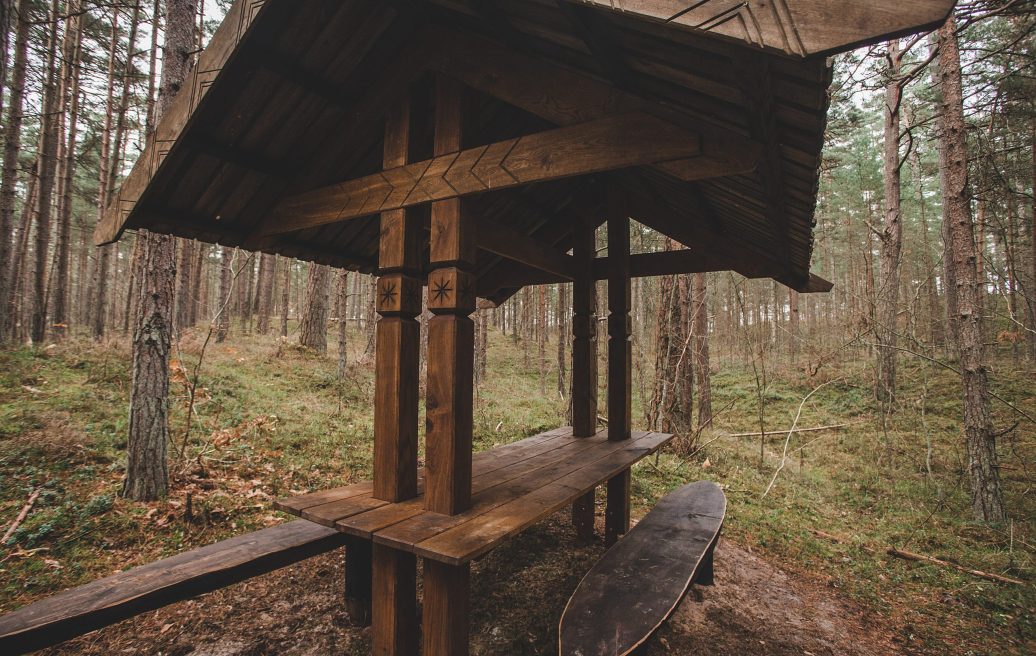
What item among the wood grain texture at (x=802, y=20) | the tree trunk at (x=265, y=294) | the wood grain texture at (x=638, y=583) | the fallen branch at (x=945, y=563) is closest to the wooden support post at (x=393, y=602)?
the wood grain texture at (x=638, y=583)

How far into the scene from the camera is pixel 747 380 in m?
16.7

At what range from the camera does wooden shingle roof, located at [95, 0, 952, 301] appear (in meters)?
1.48

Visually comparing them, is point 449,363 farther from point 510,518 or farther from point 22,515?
point 22,515

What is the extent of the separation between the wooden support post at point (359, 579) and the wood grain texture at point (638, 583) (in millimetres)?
1752

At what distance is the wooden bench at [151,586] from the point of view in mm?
2082

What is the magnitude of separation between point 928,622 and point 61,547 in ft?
26.0

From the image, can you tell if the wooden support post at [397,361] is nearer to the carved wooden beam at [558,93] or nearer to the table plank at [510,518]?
the table plank at [510,518]

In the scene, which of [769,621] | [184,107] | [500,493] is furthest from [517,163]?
[769,621]

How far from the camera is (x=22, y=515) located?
4.09 m

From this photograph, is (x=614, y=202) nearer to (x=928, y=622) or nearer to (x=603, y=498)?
(x=603, y=498)

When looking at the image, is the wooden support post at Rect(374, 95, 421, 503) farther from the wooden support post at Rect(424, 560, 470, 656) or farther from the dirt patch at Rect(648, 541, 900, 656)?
the dirt patch at Rect(648, 541, 900, 656)

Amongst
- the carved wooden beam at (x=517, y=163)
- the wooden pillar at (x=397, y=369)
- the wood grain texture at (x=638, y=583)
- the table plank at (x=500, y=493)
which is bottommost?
the wood grain texture at (x=638, y=583)

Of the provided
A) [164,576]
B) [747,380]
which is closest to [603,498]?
[164,576]

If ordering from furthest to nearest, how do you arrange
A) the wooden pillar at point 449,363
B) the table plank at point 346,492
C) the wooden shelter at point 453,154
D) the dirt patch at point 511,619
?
1. the dirt patch at point 511,619
2. the table plank at point 346,492
3. the wooden pillar at point 449,363
4. the wooden shelter at point 453,154
